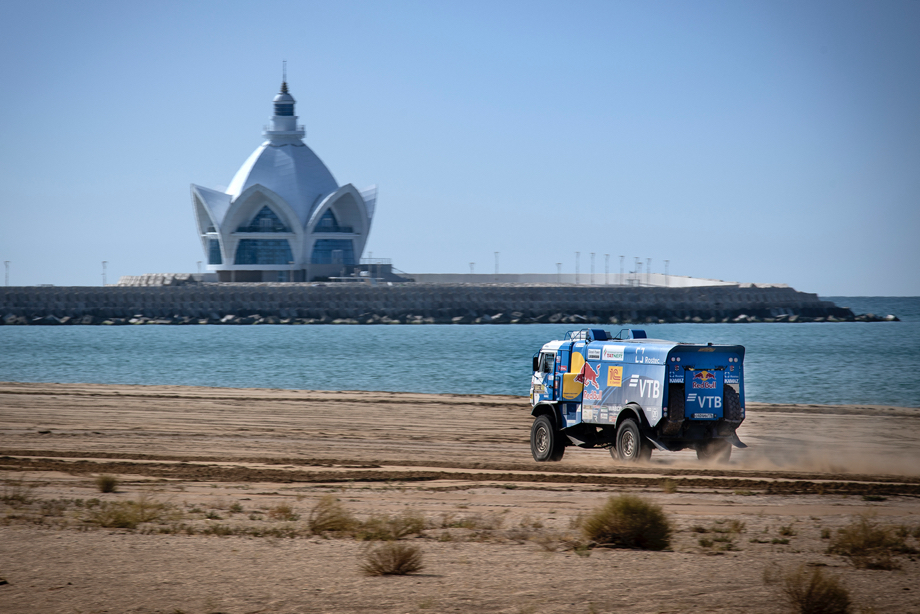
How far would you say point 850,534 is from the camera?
31.1 ft

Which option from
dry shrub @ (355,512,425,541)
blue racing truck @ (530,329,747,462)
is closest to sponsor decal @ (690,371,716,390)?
blue racing truck @ (530,329,747,462)

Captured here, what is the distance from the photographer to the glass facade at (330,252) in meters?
120

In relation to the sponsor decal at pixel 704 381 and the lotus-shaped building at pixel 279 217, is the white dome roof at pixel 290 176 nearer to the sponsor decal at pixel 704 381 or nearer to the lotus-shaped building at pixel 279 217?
the lotus-shaped building at pixel 279 217

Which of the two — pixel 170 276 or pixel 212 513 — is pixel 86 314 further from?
pixel 212 513

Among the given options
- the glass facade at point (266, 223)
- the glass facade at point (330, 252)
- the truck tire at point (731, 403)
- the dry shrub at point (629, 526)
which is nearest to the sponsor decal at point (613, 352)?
the truck tire at point (731, 403)

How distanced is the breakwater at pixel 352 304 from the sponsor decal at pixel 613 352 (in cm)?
8715

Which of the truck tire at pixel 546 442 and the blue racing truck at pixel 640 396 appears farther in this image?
the truck tire at pixel 546 442

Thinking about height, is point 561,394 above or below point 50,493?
above

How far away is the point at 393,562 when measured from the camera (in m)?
8.58

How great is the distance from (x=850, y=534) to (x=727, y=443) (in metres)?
6.33

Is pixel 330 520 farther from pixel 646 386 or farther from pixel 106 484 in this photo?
pixel 646 386

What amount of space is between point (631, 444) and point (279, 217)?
4185 inches

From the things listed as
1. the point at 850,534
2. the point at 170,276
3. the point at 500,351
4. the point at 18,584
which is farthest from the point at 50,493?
the point at 170,276

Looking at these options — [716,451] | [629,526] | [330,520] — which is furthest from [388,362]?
[629,526]
